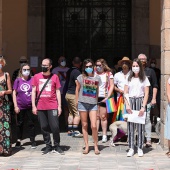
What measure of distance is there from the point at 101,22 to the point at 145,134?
6302 millimetres

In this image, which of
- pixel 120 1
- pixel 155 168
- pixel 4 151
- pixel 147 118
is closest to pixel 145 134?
pixel 147 118

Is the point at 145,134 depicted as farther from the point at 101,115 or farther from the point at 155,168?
the point at 155,168

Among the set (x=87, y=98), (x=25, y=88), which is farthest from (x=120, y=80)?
(x=25, y=88)

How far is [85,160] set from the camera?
907 centimetres

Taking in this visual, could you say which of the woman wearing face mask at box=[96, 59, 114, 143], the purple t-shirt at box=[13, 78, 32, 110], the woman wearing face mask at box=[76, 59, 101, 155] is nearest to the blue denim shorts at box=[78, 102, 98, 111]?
the woman wearing face mask at box=[76, 59, 101, 155]

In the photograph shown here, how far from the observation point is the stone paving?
28.1 ft

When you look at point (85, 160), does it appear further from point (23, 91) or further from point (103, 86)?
point (103, 86)

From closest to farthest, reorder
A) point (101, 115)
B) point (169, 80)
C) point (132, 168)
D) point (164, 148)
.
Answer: point (132, 168) → point (169, 80) → point (164, 148) → point (101, 115)

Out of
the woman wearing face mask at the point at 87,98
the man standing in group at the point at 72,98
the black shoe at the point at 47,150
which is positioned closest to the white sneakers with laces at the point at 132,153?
the woman wearing face mask at the point at 87,98

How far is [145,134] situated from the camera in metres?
10.4

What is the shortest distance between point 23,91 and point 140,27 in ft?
20.6

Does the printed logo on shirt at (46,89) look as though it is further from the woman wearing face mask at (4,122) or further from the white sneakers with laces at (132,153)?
the white sneakers with laces at (132,153)

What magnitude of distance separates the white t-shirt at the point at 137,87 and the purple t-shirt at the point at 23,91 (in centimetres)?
198

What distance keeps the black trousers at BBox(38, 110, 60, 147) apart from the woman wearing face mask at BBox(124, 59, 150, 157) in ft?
4.31
